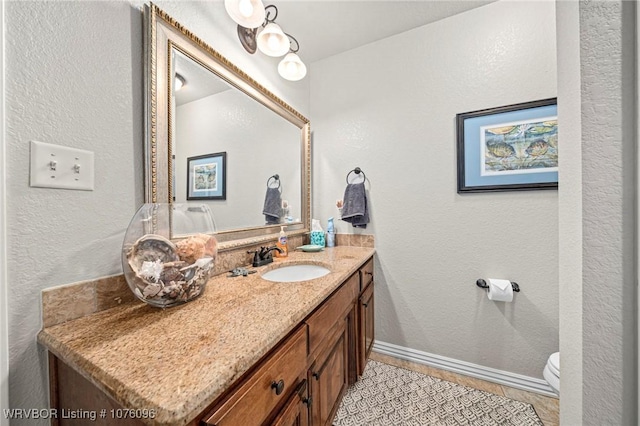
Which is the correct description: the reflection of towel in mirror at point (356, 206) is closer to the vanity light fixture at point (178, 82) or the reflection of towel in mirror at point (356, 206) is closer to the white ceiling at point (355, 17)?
the white ceiling at point (355, 17)

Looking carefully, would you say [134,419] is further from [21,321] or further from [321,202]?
[321,202]

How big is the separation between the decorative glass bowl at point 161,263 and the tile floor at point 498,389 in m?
1.59

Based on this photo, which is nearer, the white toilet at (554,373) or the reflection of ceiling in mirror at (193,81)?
the reflection of ceiling in mirror at (193,81)

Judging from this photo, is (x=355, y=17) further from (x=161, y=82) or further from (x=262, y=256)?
(x=262, y=256)

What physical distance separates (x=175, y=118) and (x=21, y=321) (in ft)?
2.53

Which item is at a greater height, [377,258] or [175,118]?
[175,118]

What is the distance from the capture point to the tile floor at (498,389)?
126 cm

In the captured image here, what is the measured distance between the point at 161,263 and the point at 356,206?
134cm

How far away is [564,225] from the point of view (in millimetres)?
549

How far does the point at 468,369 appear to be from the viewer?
1542mm

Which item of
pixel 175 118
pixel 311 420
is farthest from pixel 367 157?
pixel 311 420

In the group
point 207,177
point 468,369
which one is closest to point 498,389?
point 468,369

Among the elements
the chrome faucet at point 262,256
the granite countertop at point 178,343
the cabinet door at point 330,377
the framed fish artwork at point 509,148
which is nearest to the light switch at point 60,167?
the granite countertop at point 178,343

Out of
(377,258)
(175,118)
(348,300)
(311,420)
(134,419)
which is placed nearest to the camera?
(134,419)
